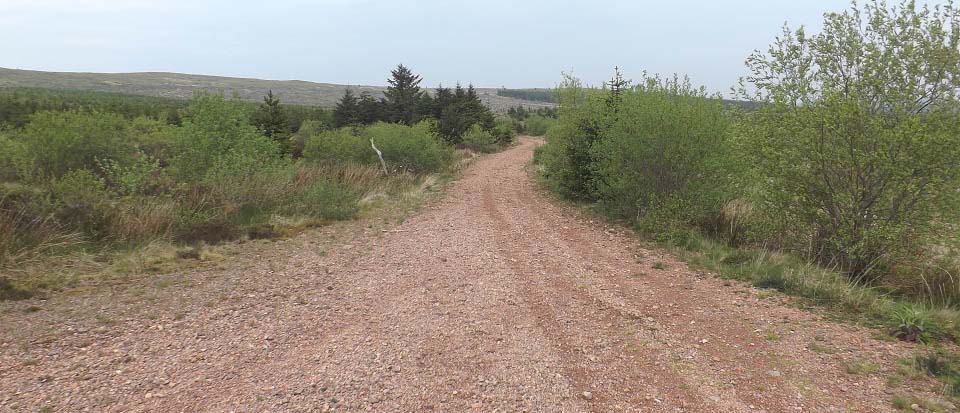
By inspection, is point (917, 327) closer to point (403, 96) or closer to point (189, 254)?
point (189, 254)

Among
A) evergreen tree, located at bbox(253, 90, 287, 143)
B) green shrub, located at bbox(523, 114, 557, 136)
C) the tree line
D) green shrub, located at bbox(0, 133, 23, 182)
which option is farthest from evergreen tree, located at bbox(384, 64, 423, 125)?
green shrub, located at bbox(0, 133, 23, 182)

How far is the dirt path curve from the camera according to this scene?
360 cm

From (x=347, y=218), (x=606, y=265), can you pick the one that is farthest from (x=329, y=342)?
(x=347, y=218)

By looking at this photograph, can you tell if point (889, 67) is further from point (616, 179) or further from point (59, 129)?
point (59, 129)

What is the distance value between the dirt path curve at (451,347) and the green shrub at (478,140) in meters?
25.3

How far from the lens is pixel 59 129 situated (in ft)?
32.0

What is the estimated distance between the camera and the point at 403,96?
3475 cm

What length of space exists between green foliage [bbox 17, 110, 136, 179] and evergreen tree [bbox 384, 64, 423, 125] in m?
22.8

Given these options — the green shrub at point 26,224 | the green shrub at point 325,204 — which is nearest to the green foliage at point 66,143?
the green shrub at point 26,224

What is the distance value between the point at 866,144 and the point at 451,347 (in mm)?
5781

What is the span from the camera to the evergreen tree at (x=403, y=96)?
33.6 m

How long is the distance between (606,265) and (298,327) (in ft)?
14.4

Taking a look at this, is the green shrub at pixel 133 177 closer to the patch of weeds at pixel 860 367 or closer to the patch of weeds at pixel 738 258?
the patch of weeds at pixel 738 258

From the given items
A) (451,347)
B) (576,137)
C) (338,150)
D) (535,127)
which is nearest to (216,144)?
(338,150)
